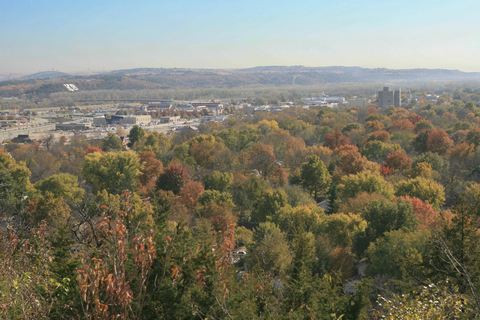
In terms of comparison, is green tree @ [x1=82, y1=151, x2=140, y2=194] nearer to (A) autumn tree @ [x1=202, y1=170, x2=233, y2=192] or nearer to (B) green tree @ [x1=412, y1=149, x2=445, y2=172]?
(A) autumn tree @ [x1=202, y1=170, x2=233, y2=192]

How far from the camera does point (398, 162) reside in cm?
2606

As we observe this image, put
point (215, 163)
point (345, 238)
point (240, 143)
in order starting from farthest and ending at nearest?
point (240, 143)
point (215, 163)
point (345, 238)

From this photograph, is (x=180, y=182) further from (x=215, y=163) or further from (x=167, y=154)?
(x=167, y=154)

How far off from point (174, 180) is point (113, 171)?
4.06 metres

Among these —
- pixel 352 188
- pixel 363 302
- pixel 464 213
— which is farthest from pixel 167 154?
pixel 363 302

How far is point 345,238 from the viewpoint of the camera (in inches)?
623

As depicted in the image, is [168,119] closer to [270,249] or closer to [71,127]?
[71,127]

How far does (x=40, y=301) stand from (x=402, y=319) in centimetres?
400

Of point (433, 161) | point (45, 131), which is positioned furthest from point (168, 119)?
point (433, 161)

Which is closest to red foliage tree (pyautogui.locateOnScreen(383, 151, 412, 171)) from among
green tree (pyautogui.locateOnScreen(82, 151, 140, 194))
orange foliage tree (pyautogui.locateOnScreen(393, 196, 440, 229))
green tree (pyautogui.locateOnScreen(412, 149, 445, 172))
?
green tree (pyautogui.locateOnScreen(412, 149, 445, 172))

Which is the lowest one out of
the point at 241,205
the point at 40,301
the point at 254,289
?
the point at 241,205

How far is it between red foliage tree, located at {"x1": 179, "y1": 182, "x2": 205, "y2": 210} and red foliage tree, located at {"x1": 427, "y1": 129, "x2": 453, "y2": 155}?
718 inches

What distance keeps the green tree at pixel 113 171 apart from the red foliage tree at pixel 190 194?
4435 mm

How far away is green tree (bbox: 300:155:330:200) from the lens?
24281 mm
